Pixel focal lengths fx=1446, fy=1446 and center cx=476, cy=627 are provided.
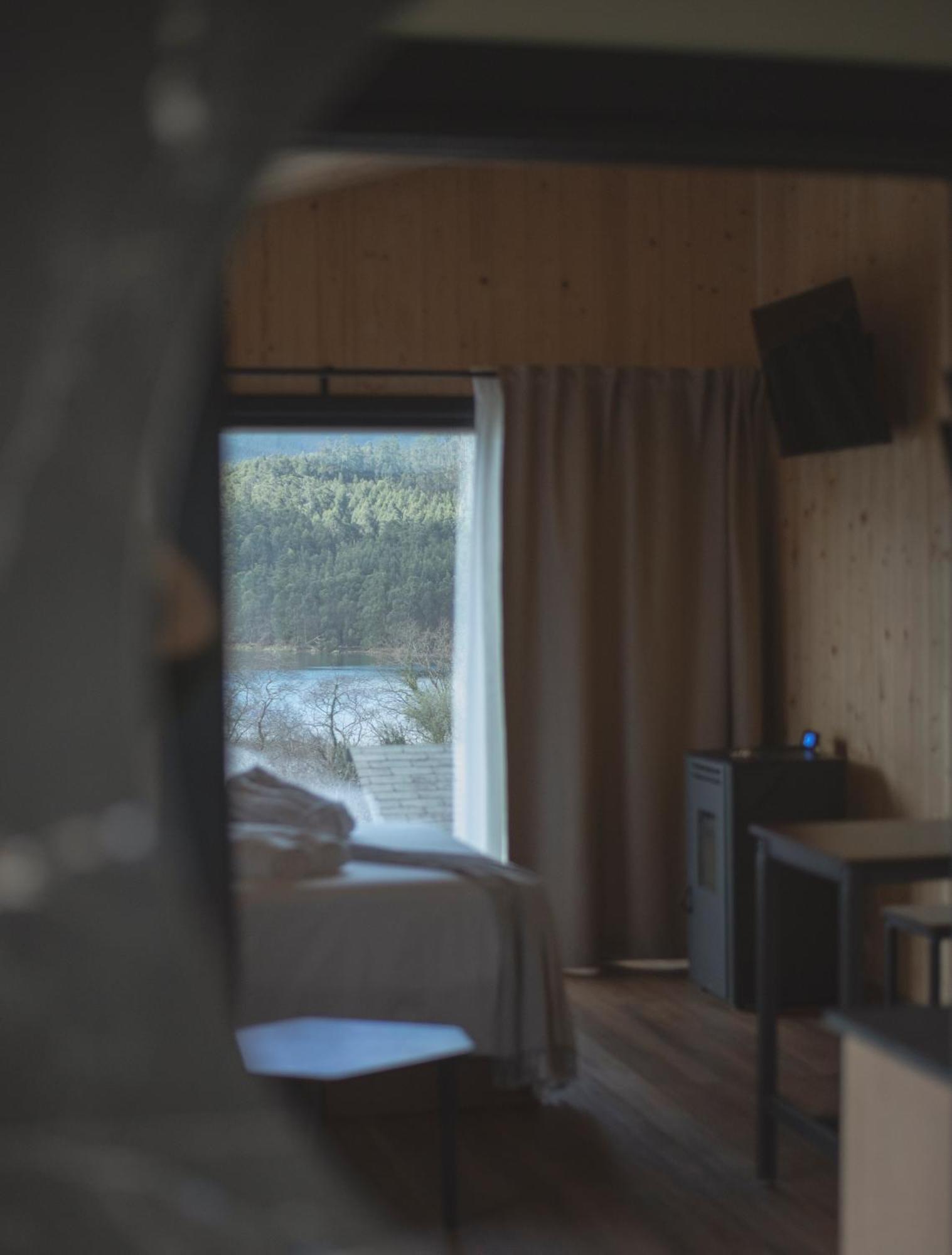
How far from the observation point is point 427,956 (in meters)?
2.55

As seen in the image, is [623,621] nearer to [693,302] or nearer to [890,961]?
[693,302]

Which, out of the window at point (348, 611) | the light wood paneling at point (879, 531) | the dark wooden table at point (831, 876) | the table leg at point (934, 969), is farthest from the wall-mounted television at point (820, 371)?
the table leg at point (934, 969)

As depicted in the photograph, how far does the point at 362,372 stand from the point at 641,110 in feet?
7.41

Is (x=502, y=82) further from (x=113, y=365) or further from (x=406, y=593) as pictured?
(x=406, y=593)

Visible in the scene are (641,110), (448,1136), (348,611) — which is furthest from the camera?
(348,611)

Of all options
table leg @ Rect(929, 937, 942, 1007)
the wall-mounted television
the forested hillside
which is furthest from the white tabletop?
the wall-mounted television

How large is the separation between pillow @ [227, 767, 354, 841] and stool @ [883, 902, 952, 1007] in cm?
99

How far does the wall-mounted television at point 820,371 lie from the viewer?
313cm

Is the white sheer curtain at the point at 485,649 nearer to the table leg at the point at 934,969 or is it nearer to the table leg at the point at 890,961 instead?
the table leg at the point at 890,961

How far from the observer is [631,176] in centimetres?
365

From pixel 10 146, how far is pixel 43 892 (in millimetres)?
558

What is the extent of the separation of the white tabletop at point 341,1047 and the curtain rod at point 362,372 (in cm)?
169

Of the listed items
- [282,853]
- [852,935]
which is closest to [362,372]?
[282,853]

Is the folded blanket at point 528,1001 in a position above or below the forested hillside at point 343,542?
below
